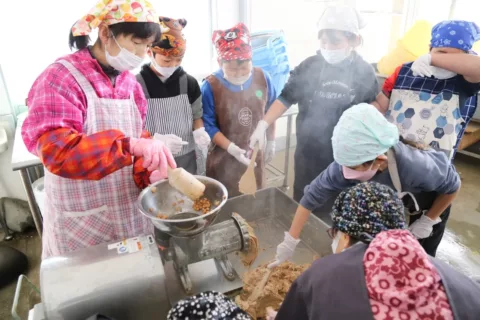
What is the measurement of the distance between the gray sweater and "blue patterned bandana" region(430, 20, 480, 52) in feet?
2.34

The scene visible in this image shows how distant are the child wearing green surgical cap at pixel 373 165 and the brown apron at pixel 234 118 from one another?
35.9 inches

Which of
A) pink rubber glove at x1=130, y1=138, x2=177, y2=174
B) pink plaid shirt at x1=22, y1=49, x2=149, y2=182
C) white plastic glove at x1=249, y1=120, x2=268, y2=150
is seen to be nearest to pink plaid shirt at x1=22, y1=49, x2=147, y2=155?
pink plaid shirt at x1=22, y1=49, x2=149, y2=182

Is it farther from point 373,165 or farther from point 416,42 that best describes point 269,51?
point 373,165

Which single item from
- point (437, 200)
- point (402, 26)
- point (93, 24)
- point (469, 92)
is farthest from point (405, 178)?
point (402, 26)

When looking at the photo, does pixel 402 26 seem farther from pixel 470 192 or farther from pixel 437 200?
pixel 437 200

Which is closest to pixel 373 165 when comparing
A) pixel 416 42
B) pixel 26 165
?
pixel 26 165

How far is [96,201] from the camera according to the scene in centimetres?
132

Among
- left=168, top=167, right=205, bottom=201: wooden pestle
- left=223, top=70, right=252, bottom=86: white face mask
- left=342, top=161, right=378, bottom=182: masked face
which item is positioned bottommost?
left=342, top=161, right=378, bottom=182: masked face

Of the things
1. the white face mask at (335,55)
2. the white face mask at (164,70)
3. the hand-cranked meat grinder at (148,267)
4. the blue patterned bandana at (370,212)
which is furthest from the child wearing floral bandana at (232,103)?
the blue patterned bandana at (370,212)

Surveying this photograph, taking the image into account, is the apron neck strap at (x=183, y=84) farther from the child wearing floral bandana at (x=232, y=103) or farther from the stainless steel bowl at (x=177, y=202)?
the stainless steel bowl at (x=177, y=202)

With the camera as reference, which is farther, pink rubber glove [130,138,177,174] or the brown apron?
the brown apron

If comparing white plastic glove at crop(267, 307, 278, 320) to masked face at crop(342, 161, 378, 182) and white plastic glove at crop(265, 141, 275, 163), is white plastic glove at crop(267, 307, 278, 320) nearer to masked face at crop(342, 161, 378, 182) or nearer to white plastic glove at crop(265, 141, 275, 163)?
masked face at crop(342, 161, 378, 182)

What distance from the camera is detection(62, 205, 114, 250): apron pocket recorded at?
4.32 ft

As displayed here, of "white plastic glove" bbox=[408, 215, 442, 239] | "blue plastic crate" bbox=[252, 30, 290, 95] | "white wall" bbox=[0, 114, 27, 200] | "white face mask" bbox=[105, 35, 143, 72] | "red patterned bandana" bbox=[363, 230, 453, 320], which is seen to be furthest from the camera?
"blue plastic crate" bbox=[252, 30, 290, 95]
